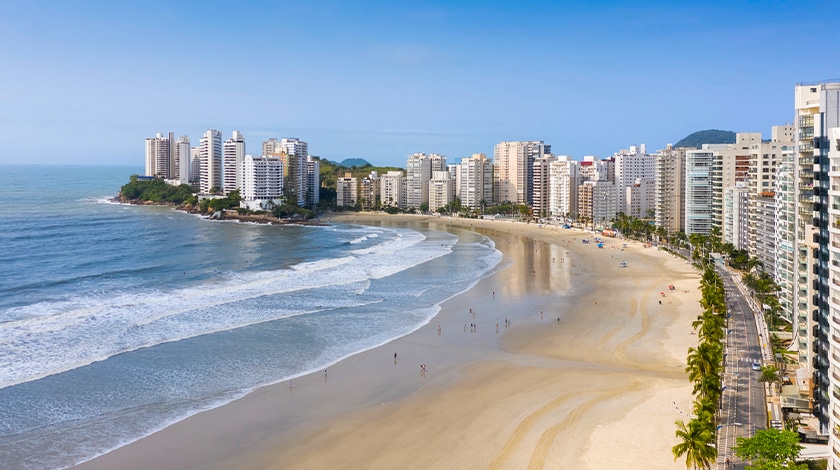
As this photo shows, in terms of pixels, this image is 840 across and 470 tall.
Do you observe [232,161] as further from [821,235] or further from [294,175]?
[821,235]

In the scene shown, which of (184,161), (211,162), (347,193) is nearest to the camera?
(211,162)

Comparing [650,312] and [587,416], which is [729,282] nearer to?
[650,312]

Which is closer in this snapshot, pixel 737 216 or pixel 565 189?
pixel 737 216

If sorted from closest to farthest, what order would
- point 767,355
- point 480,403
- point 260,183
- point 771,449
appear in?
point 771,449, point 480,403, point 767,355, point 260,183

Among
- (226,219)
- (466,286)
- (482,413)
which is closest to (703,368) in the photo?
(482,413)

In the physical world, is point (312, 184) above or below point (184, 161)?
below

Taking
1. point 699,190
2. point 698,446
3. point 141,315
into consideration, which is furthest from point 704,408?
point 699,190

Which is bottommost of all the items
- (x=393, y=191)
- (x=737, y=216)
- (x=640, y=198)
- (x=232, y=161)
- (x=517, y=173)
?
(x=737, y=216)
